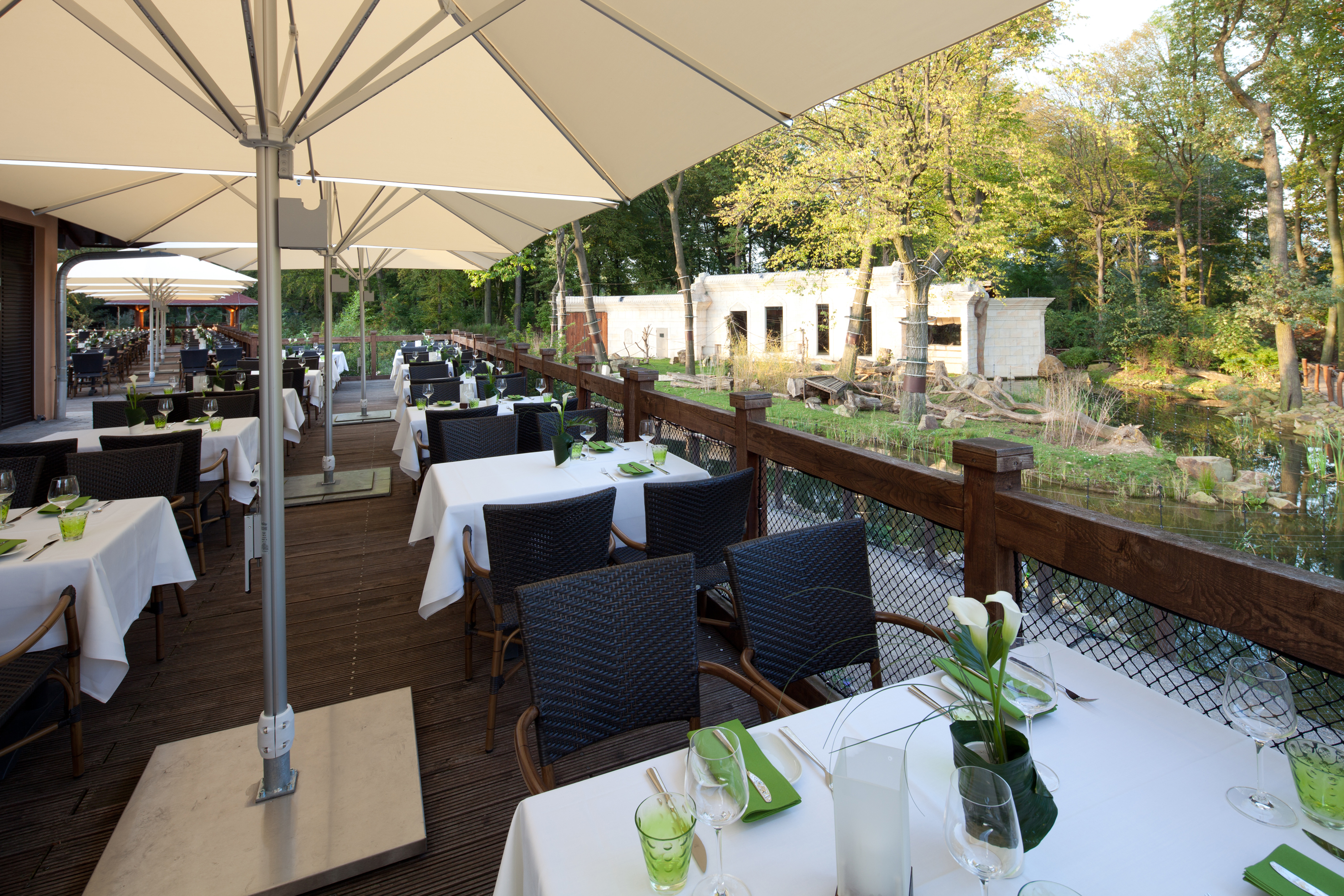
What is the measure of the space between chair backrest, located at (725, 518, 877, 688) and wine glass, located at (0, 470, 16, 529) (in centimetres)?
282

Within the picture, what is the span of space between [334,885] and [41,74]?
259cm

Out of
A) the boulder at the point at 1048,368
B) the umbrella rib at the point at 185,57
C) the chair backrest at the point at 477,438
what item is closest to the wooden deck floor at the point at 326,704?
the chair backrest at the point at 477,438

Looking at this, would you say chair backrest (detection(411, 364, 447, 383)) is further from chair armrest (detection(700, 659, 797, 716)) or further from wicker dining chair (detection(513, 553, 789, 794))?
chair armrest (detection(700, 659, 797, 716))

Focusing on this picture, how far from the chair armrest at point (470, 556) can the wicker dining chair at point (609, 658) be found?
3.34ft

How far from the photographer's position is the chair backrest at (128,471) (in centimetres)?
351

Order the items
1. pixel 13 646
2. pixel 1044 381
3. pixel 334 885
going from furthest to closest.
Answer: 1. pixel 1044 381
2. pixel 13 646
3. pixel 334 885


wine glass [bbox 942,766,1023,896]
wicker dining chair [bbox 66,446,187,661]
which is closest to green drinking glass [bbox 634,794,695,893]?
wine glass [bbox 942,766,1023,896]

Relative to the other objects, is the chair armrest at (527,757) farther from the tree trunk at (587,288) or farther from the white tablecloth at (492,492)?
the tree trunk at (587,288)

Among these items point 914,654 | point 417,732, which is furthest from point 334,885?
point 914,654

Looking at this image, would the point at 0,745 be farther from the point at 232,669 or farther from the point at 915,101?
the point at 915,101

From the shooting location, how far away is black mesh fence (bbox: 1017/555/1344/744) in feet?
5.10

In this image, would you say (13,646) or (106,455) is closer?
(13,646)

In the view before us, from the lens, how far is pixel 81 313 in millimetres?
27656

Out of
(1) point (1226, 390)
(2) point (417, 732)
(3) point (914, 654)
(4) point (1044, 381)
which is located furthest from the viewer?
(4) point (1044, 381)
